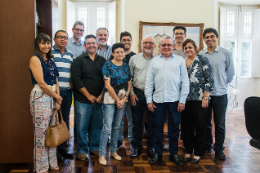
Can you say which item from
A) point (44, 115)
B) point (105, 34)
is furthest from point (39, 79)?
point (105, 34)

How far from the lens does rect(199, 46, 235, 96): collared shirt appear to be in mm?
2723

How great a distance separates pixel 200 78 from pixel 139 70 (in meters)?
0.76

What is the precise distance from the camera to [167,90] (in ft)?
8.21

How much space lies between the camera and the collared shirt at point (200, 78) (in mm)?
2592

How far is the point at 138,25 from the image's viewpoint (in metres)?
6.16

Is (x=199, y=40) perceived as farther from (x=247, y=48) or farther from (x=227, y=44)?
(x=247, y=48)

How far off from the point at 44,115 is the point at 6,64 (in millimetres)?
767


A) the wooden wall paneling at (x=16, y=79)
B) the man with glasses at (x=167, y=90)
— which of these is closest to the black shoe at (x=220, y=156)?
the man with glasses at (x=167, y=90)

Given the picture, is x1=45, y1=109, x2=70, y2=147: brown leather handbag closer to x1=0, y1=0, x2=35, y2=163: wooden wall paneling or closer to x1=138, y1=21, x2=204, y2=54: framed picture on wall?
x1=0, y1=0, x2=35, y2=163: wooden wall paneling

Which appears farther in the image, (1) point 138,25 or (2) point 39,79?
(1) point 138,25

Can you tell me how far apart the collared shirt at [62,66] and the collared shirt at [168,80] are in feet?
3.28

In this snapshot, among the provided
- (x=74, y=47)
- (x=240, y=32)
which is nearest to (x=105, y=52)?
(x=74, y=47)

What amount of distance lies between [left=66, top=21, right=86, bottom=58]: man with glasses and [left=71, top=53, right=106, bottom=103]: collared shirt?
68 centimetres

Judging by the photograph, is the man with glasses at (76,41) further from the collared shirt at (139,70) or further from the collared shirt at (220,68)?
the collared shirt at (220,68)
